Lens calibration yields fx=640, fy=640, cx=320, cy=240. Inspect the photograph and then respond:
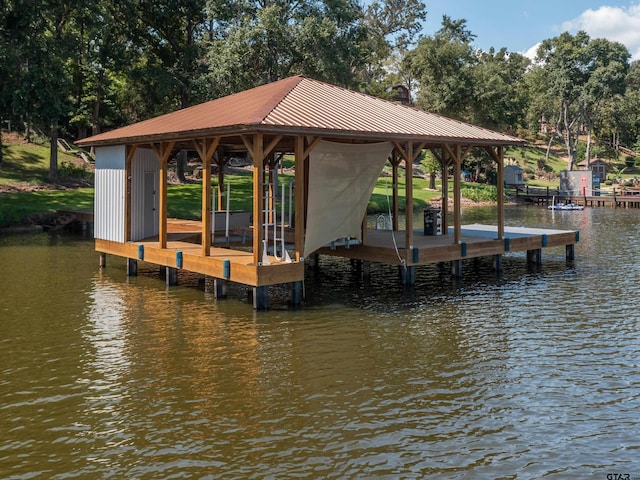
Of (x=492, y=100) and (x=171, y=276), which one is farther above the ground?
(x=492, y=100)

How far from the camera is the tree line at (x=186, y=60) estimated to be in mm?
34469

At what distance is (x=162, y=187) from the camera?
20266 millimetres

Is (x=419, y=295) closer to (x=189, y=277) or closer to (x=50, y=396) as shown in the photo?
(x=189, y=277)

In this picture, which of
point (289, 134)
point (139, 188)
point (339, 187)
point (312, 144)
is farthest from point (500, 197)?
point (139, 188)

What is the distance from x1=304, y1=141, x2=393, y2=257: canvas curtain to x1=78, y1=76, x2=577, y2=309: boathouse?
0.03 m

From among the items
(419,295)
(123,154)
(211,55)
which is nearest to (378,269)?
(419,295)

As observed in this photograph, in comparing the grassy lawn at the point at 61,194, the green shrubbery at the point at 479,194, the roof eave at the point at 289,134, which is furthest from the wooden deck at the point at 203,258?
the green shrubbery at the point at 479,194

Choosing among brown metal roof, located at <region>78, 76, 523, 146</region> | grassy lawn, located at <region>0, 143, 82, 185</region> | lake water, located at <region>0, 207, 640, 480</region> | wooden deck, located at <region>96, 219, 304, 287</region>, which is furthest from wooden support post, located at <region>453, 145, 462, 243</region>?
grassy lawn, located at <region>0, 143, 82, 185</region>

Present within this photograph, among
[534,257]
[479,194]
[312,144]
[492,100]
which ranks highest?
[492,100]

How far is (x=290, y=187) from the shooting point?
1911 cm

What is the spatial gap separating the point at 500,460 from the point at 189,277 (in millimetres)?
15292

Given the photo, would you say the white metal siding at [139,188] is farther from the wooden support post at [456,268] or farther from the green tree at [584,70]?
the green tree at [584,70]

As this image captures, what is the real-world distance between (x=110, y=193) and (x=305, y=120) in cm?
946

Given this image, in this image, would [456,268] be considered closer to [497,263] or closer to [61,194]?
[497,263]
